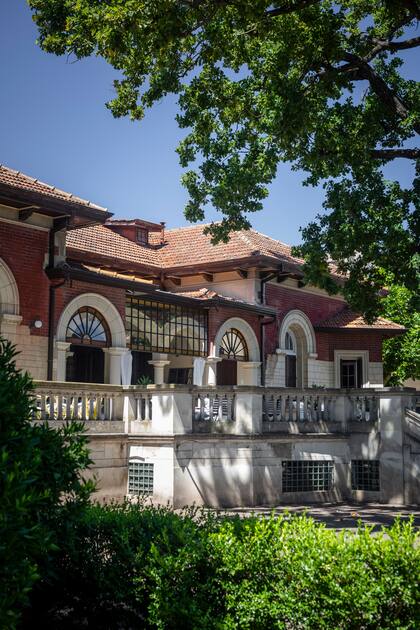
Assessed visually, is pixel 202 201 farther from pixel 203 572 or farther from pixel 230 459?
pixel 203 572

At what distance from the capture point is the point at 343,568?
5617mm

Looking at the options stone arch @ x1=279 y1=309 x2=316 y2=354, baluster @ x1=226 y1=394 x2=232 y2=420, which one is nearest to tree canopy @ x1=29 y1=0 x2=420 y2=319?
baluster @ x1=226 y1=394 x2=232 y2=420

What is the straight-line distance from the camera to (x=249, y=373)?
25.8m

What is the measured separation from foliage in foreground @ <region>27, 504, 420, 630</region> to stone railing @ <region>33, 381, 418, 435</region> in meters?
7.61

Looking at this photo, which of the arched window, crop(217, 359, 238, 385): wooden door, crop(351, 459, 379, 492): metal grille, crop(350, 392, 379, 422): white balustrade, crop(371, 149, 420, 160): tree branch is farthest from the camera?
→ the arched window

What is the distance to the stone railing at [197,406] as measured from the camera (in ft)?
50.2

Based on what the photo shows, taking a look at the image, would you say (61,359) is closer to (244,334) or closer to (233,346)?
(233,346)

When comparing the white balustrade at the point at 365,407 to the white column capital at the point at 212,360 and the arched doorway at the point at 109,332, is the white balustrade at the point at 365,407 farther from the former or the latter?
the white column capital at the point at 212,360

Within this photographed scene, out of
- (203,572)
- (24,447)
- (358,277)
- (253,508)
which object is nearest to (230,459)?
(253,508)

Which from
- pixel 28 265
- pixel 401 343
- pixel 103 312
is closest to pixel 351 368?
pixel 401 343

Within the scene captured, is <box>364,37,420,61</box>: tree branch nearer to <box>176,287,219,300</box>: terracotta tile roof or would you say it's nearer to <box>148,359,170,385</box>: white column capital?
<box>176,287,219,300</box>: terracotta tile roof

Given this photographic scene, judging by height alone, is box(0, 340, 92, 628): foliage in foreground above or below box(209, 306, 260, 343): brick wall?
below

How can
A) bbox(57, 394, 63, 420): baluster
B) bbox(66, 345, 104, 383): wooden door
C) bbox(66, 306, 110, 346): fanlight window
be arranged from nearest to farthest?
1. bbox(57, 394, 63, 420): baluster
2. bbox(66, 306, 110, 346): fanlight window
3. bbox(66, 345, 104, 383): wooden door

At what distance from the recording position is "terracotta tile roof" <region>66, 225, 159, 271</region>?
23062mm
